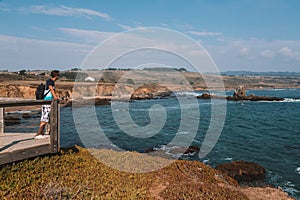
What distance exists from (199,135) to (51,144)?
69.6ft

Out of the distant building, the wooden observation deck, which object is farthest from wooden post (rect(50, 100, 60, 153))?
the distant building

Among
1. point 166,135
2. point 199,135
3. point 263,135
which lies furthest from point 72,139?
point 263,135

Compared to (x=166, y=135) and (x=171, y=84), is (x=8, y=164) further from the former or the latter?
(x=171, y=84)

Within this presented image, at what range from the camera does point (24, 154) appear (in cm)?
825

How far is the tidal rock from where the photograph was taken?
13977 millimetres

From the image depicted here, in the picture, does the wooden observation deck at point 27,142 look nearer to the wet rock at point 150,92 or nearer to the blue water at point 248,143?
the blue water at point 248,143

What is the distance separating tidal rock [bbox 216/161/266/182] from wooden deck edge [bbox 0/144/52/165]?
31.9ft

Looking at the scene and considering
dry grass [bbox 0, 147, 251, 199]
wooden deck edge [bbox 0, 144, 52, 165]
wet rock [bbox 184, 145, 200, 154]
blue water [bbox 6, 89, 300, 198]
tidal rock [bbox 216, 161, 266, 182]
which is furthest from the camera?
wet rock [bbox 184, 145, 200, 154]

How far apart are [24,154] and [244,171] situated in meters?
11.6

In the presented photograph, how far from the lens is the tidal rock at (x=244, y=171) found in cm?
1398

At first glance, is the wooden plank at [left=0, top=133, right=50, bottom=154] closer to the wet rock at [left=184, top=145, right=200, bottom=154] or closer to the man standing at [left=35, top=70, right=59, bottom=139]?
the man standing at [left=35, top=70, right=59, bottom=139]

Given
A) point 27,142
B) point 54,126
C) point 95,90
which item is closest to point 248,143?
point 54,126

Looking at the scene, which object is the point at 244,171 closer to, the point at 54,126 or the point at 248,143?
the point at 248,143

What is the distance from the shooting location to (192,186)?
30.1 feet
